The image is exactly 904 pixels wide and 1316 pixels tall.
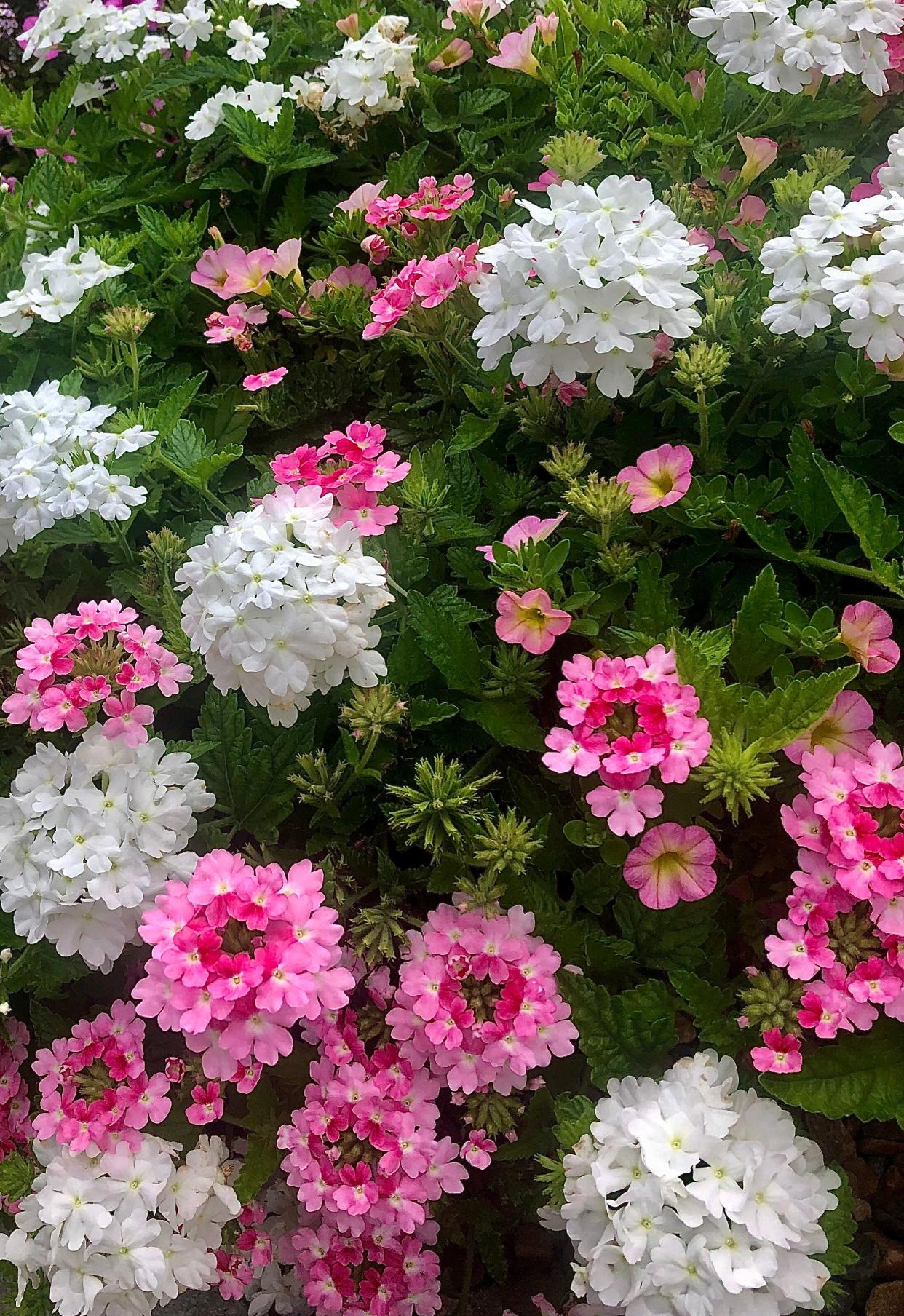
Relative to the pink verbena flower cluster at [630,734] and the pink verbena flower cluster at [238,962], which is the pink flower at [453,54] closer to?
the pink verbena flower cluster at [630,734]

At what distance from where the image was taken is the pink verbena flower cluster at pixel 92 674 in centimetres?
134

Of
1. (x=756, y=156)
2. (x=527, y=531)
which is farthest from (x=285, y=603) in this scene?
(x=756, y=156)

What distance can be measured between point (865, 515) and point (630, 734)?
0.43 metres

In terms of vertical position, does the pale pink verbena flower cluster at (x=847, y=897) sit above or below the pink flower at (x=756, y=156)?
below

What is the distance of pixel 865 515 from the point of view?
4.33ft

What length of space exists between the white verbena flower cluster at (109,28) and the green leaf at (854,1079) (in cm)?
217

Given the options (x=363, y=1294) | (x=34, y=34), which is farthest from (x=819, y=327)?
(x=34, y=34)

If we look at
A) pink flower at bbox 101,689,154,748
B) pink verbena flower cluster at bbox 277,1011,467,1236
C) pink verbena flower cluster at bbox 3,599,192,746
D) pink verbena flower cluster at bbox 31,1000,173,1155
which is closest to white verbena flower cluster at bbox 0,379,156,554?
pink verbena flower cluster at bbox 3,599,192,746

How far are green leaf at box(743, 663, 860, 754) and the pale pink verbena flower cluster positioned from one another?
0.05 metres

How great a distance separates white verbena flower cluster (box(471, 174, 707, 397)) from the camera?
133cm

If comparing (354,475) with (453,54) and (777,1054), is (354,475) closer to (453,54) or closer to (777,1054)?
(777,1054)

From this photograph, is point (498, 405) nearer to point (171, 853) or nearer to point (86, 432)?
point (86, 432)

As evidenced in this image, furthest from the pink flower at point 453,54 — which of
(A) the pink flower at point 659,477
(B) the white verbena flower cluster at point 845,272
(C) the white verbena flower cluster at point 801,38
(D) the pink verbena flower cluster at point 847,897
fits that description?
(D) the pink verbena flower cluster at point 847,897

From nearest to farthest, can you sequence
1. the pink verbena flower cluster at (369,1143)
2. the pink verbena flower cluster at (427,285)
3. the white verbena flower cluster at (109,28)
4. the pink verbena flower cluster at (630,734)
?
the pink verbena flower cluster at (630,734)
the pink verbena flower cluster at (369,1143)
the pink verbena flower cluster at (427,285)
the white verbena flower cluster at (109,28)
